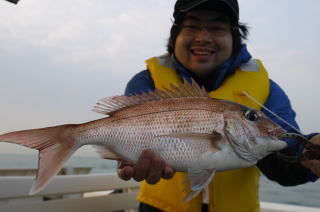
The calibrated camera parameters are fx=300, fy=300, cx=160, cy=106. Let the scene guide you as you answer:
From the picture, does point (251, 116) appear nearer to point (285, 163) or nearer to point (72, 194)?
point (285, 163)

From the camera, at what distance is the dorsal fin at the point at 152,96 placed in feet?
6.35

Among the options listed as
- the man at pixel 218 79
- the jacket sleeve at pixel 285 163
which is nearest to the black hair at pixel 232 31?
the man at pixel 218 79

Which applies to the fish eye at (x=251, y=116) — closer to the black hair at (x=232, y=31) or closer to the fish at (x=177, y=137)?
the fish at (x=177, y=137)

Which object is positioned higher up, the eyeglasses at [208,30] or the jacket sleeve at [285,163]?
the eyeglasses at [208,30]

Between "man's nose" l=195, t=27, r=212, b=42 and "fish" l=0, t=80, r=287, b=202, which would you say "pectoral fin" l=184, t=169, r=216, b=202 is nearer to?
"fish" l=0, t=80, r=287, b=202

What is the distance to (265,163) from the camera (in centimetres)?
230

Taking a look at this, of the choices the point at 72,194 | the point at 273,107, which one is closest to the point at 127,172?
the point at 273,107

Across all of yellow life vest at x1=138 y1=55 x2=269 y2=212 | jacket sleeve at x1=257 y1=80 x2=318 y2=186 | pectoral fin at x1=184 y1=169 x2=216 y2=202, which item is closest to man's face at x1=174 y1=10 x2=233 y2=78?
yellow life vest at x1=138 y1=55 x2=269 y2=212

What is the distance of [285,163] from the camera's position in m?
2.19

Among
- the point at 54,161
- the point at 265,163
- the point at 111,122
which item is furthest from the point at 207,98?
the point at 54,161

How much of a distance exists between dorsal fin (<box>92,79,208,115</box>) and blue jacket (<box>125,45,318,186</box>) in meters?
0.42

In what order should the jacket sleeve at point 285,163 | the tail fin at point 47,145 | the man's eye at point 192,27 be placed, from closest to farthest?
the tail fin at point 47,145 < the jacket sleeve at point 285,163 < the man's eye at point 192,27

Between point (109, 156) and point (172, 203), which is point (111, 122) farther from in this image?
point (172, 203)

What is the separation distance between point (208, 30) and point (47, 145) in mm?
1521
